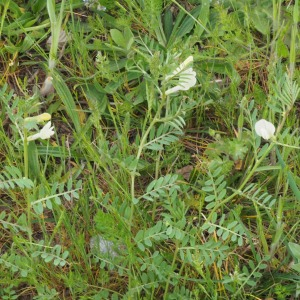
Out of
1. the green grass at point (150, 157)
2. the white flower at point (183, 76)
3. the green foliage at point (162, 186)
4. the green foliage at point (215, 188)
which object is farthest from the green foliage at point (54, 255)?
the white flower at point (183, 76)

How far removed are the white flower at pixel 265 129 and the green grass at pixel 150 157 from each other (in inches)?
1.8

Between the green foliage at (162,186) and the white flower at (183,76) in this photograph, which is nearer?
the white flower at (183,76)

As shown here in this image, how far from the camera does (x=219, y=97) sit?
7.70 feet

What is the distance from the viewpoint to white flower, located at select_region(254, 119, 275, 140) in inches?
70.5

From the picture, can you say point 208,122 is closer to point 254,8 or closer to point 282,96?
point 254,8

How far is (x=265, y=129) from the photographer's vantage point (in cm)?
180

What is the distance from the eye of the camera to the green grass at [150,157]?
1.89 meters

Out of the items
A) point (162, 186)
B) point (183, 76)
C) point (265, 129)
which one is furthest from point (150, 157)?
point (265, 129)

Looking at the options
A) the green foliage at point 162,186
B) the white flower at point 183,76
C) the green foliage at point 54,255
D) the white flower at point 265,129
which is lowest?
the green foliage at point 54,255

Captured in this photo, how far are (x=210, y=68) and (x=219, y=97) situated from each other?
0.45ft

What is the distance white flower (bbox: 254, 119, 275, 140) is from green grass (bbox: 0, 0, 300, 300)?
5 cm

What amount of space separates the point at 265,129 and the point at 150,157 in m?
0.57

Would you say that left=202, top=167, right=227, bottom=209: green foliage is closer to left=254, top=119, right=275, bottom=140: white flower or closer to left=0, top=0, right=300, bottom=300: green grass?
left=0, top=0, right=300, bottom=300: green grass

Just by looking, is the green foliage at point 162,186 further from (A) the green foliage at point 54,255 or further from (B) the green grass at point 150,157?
(A) the green foliage at point 54,255
